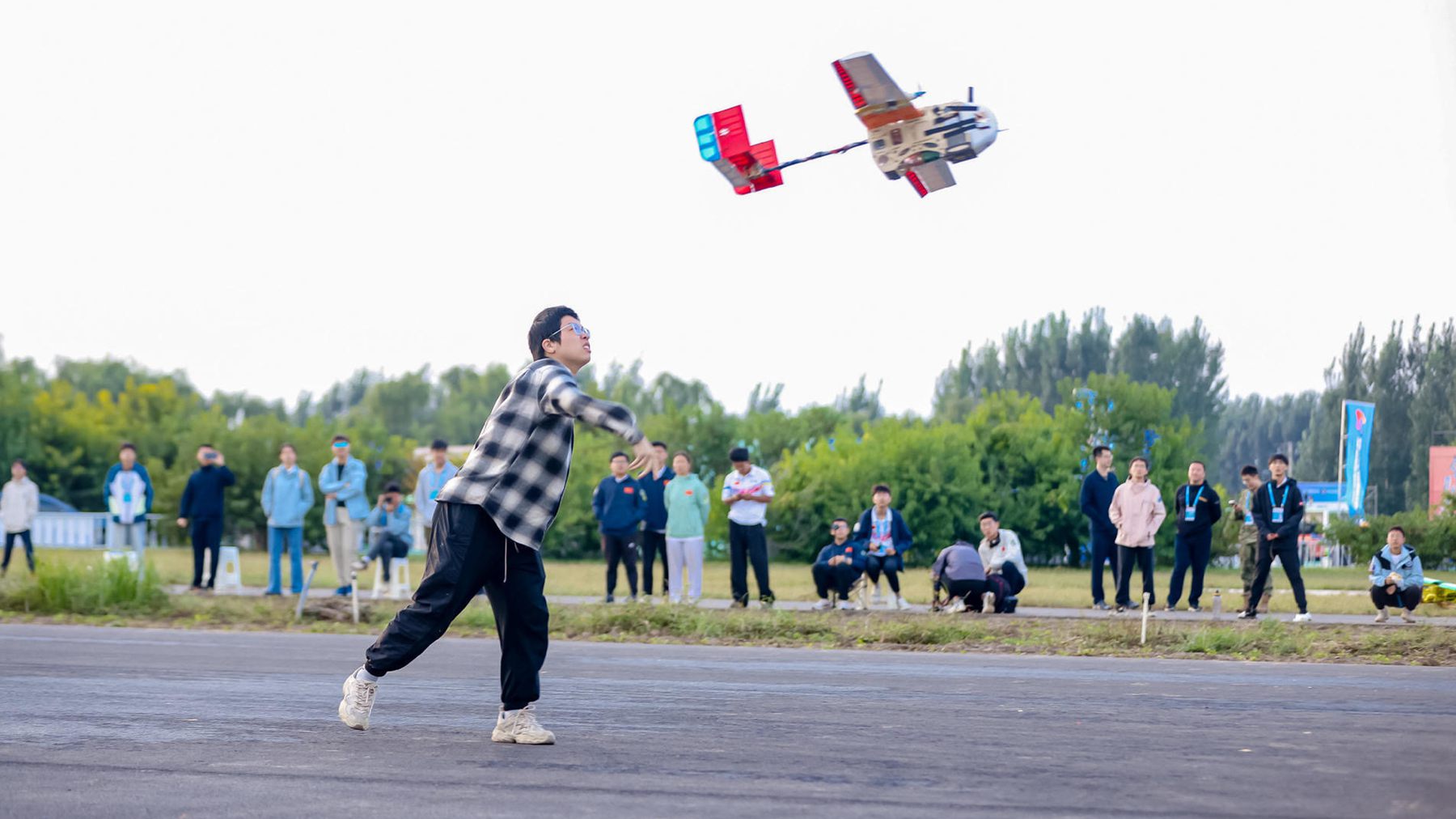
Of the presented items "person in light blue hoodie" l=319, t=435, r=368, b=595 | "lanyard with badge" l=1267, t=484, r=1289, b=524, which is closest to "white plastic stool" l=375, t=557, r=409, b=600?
"person in light blue hoodie" l=319, t=435, r=368, b=595

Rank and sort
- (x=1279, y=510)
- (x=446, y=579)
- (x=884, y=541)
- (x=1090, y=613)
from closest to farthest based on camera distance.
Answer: (x=446, y=579)
(x=1279, y=510)
(x=1090, y=613)
(x=884, y=541)

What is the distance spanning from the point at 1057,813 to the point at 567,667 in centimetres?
653

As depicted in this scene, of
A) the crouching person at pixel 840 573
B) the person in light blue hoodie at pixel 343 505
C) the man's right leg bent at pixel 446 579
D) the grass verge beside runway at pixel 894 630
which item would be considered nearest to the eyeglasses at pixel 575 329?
the man's right leg bent at pixel 446 579

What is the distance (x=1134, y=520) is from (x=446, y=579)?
1300cm

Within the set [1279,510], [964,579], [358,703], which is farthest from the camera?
[964,579]

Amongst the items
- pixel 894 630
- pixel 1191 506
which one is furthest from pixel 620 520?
pixel 1191 506

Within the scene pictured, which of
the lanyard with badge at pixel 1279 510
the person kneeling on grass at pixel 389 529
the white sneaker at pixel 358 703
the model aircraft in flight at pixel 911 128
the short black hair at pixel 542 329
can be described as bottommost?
the white sneaker at pixel 358 703

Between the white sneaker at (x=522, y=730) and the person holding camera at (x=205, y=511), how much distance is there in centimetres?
1578

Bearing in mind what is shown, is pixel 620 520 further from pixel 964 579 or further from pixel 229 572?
pixel 229 572

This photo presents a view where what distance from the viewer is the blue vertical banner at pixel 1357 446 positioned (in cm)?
3050

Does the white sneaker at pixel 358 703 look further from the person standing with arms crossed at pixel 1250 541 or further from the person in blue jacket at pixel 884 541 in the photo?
the person standing with arms crossed at pixel 1250 541

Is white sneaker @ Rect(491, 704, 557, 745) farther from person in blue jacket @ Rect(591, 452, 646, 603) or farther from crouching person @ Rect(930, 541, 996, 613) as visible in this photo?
person in blue jacket @ Rect(591, 452, 646, 603)

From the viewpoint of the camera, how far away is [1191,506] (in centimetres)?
1834

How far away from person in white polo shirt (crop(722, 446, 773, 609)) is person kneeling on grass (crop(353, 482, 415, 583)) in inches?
203
